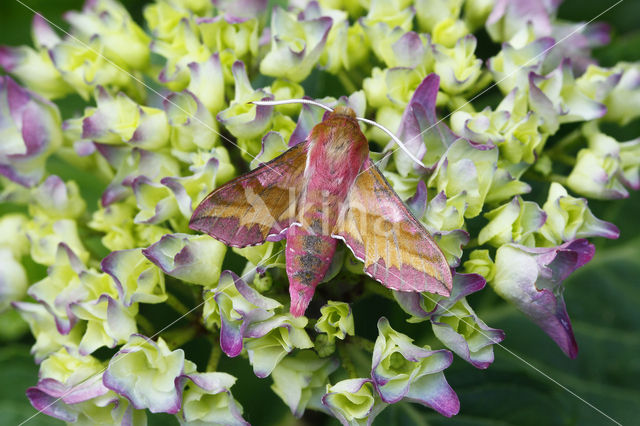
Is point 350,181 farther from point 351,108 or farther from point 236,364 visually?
point 236,364

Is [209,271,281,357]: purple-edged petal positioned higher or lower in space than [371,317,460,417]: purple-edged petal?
higher

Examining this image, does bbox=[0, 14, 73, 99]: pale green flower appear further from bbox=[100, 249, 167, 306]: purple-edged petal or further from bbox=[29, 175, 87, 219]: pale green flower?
Answer: bbox=[100, 249, 167, 306]: purple-edged petal

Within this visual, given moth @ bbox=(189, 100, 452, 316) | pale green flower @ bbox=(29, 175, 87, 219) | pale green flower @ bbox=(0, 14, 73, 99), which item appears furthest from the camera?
pale green flower @ bbox=(0, 14, 73, 99)

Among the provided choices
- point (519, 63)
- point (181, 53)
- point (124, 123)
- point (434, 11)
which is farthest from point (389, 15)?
point (124, 123)

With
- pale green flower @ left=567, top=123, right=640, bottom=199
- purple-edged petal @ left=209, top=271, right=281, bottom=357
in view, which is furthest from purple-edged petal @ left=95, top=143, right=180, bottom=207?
pale green flower @ left=567, top=123, right=640, bottom=199

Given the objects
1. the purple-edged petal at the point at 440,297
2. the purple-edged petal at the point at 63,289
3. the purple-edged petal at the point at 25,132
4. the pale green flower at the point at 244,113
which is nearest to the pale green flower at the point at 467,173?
the purple-edged petal at the point at 440,297

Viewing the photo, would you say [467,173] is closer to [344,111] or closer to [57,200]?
[344,111]

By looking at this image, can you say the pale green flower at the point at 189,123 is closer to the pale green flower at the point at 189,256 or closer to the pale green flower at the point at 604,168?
the pale green flower at the point at 189,256

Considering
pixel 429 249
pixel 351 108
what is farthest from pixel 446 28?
pixel 429 249
